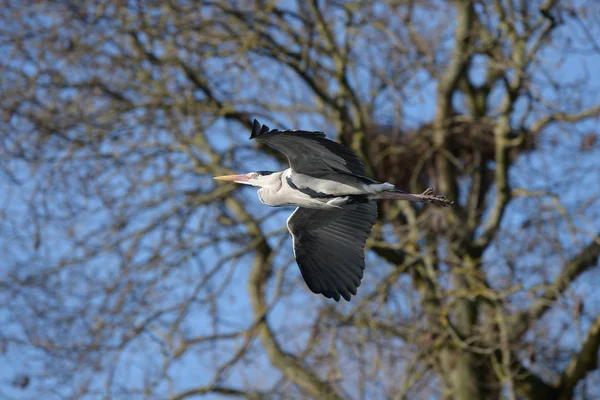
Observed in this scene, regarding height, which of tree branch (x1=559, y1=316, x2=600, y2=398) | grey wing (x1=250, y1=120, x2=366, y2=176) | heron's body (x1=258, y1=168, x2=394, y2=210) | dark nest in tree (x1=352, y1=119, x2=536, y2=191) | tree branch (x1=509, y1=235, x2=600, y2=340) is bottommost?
tree branch (x1=559, y1=316, x2=600, y2=398)

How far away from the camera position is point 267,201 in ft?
16.8

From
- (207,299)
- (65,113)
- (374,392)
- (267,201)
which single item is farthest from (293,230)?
(65,113)

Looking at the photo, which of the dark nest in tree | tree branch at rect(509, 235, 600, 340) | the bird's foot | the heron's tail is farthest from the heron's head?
the dark nest in tree

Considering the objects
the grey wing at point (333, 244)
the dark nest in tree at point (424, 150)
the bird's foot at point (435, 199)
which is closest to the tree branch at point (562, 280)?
the dark nest in tree at point (424, 150)

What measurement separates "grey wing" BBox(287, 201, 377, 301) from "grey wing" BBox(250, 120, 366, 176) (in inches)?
16.5

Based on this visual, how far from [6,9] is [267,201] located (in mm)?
4540

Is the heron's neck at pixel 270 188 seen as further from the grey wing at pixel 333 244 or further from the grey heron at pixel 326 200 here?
the grey wing at pixel 333 244

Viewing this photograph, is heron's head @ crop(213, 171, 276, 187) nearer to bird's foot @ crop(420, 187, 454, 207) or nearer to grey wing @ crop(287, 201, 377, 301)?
grey wing @ crop(287, 201, 377, 301)

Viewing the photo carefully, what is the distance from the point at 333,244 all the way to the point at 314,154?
78 cm

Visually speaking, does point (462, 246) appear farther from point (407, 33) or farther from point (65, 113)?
point (65, 113)

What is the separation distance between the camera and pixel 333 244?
5.50 metres

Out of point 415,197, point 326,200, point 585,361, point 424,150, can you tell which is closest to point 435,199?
point 415,197

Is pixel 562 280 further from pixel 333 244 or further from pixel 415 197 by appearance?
pixel 415 197

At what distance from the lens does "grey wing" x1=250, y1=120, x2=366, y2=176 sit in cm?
455
